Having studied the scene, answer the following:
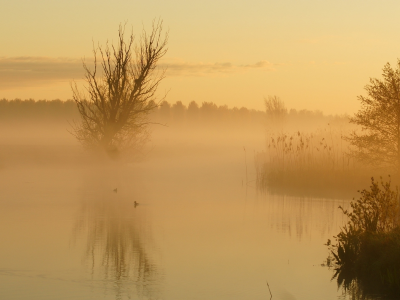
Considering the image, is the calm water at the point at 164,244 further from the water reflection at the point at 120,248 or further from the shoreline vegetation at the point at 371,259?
the shoreline vegetation at the point at 371,259

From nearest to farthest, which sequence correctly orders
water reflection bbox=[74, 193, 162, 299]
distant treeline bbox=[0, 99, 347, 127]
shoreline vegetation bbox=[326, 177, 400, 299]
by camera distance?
1. shoreline vegetation bbox=[326, 177, 400, 299]
2. water reflection bbox=[74, 193, 162, 299]
3. distant treeline bbox=[0, 99, 347, 127]

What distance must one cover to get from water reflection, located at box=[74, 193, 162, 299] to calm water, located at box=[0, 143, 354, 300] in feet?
0.07

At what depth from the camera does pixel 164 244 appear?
1321 cm

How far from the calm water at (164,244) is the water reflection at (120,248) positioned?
0.07 ft

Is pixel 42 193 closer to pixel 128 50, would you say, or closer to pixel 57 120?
pixel 128 50

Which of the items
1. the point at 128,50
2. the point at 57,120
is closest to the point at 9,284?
the point at 128,50

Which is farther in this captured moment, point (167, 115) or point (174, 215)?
point (167, 115)

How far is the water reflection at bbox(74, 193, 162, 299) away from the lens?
31.4 feet

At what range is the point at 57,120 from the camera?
143 meters

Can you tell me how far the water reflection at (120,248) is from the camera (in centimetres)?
957

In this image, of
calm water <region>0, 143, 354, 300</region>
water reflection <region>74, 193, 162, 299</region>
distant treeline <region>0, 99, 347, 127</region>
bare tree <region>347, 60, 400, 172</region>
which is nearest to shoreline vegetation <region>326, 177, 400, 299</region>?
calm water <region>0, 143, 354, 300</region>

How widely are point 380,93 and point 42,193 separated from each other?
14311 mm

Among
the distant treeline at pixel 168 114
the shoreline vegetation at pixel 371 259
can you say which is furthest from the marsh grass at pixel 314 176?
the distant treeline at pixel 168 114

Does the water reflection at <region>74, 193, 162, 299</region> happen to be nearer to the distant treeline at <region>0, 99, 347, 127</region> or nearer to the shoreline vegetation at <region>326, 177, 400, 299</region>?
the shoreline vegetation at <region>326, 177, 400, 299</region>
